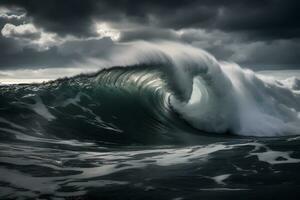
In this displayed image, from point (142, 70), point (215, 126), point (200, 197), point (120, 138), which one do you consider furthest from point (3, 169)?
point (142, 70)

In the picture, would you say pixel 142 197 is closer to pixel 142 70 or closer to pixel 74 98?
pixel 74 98

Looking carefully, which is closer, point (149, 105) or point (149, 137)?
point (149, 137)

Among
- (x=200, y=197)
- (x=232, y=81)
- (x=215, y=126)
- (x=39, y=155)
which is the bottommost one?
(x=200, y=197)

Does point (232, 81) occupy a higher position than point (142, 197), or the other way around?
point (232, 81)

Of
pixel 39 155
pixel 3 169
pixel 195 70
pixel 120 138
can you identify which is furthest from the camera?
pixel 195 70

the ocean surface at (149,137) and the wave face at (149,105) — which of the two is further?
the wave face at (149,105)
